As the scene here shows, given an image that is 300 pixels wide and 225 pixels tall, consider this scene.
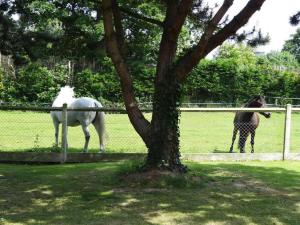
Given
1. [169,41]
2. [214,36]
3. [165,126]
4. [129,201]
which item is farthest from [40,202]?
[214,36]

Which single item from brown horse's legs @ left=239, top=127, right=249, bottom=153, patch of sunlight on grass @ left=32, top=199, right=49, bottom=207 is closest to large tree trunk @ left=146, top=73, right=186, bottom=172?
patch of sunlight on grass @ left=32, top=199, right=49, bottom=207

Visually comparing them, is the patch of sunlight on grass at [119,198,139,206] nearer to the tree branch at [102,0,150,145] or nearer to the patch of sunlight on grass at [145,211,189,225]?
the patch of sunlight on grass at [145,211,189,225]

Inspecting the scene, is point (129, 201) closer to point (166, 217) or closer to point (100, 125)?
point (166, 217)

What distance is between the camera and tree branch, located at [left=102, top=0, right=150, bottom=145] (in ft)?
29.3

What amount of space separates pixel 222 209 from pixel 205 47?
9.44 ft

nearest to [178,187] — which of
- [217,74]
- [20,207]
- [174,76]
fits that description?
[174,76]

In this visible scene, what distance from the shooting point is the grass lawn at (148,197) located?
22.2ft

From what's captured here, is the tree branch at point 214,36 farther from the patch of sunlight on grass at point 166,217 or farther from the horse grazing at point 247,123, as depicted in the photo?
the horse grazing at point 247,123

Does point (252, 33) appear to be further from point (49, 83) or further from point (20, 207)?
point (49, 83)

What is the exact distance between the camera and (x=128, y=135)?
17.3 metres

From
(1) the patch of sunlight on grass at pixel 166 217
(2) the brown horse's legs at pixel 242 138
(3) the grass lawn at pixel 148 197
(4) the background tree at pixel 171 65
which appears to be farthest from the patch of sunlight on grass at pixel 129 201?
(2) the brown horse's legs at pixel 242 138

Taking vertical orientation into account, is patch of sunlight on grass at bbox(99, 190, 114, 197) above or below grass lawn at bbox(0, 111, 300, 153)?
below

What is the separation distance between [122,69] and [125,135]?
8.14 metres

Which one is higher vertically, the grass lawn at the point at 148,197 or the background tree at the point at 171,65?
the background tree at the point at 171,65
